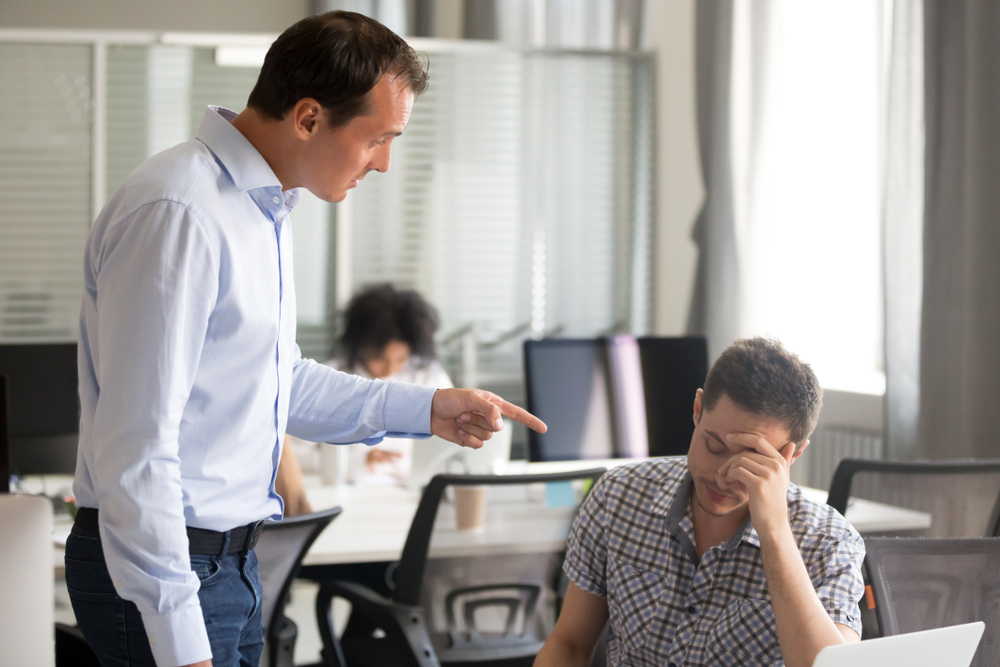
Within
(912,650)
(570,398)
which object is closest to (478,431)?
(912,650)

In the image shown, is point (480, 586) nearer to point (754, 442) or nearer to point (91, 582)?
point (754, 442)

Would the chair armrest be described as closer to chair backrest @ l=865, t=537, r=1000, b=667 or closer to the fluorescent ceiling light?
chair backrest @ l=865, t=537, r=1000, b=667

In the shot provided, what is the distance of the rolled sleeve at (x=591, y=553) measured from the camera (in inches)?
59.7

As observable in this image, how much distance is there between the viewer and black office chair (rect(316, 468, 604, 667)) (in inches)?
78.1

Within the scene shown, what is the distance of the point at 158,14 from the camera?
4883 millimetres

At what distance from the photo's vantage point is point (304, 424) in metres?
1.37

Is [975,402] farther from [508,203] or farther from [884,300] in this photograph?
[508,203]

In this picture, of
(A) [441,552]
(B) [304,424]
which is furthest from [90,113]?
(B) [304,424]

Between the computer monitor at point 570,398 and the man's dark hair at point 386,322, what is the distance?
102cm

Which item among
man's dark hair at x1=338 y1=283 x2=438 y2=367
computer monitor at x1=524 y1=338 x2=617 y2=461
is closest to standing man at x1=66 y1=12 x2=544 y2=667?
computer monitor at x1=524 y1=338 x2=617 y2=461

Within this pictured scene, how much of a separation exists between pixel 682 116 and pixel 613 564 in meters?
3.22

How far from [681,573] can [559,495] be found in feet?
2.09

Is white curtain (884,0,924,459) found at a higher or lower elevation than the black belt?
higher

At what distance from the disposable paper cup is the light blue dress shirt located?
85 cm
